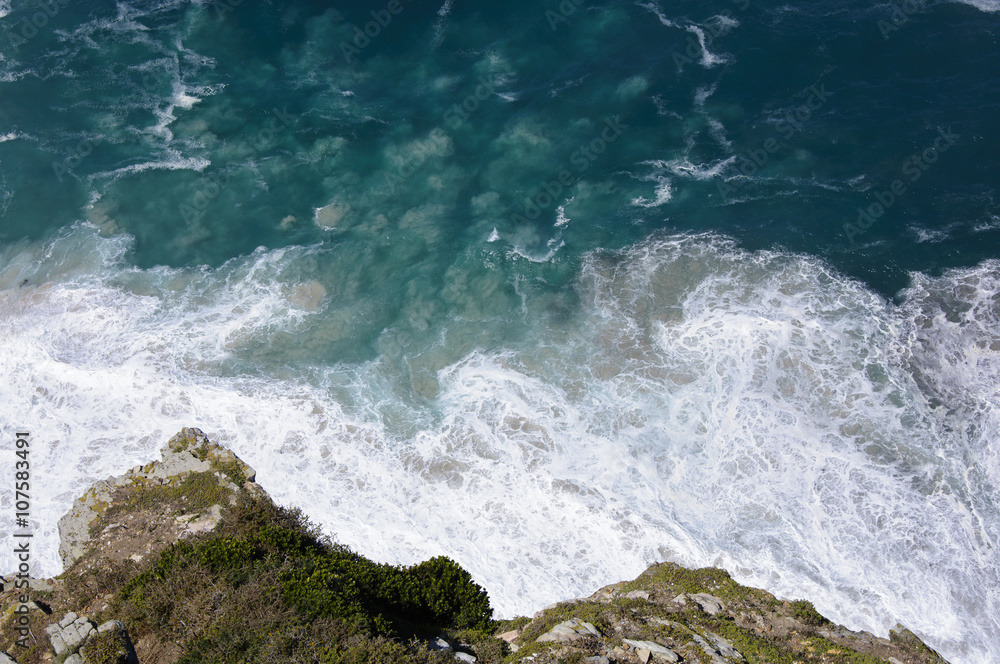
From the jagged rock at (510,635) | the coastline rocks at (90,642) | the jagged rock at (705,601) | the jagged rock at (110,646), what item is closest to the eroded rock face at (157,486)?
the coastline rocks at (90,642)

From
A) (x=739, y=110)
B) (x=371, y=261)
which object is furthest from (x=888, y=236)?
(x=371, y=261)

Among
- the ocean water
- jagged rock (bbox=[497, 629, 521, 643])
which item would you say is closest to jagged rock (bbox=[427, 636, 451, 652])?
jagged rock (bbox=[497, 629, 521, 643])

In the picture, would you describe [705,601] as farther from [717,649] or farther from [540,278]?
[540,278]

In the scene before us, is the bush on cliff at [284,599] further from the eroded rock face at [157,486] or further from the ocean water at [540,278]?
the ocean water at [540,278]

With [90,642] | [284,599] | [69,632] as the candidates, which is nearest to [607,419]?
[284,599]

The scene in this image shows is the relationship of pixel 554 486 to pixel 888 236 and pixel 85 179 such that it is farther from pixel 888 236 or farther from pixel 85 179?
pixel 85 179

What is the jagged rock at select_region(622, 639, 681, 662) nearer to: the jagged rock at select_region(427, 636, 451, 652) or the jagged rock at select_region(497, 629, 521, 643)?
the jagged rock at select_region(497, 629, 521, 643)
